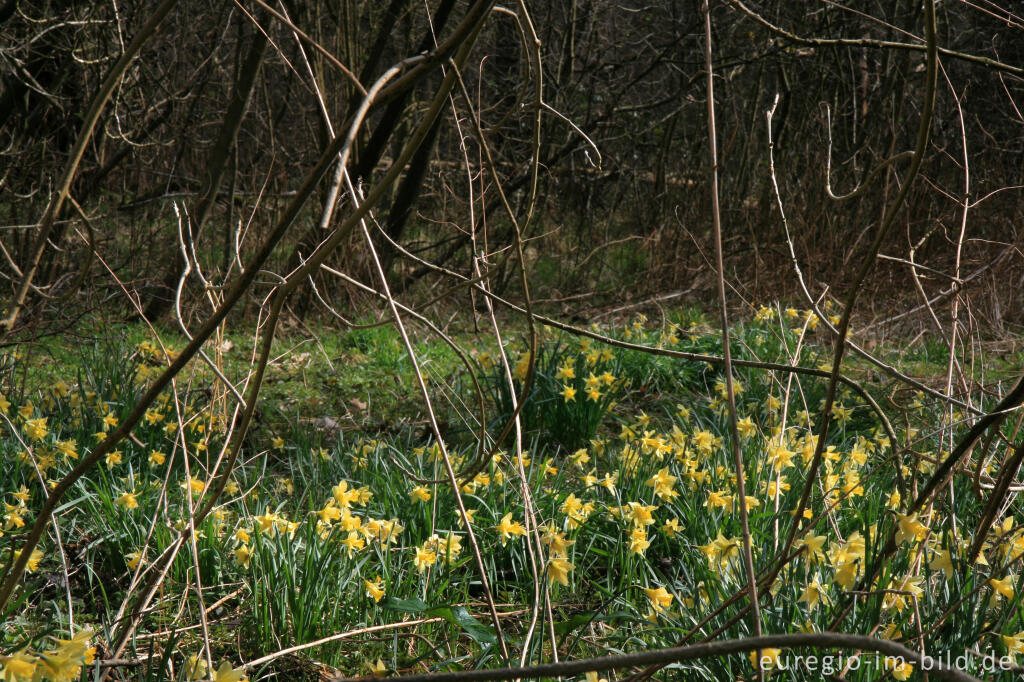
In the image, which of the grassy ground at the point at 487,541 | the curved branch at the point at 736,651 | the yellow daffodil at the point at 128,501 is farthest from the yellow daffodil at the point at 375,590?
the curved branch at the point at 736,651

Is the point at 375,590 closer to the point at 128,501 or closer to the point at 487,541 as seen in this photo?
the point at 487,541

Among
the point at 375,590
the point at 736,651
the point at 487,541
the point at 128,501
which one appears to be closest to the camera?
the point at 736,651

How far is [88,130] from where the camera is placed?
1136 millimetres

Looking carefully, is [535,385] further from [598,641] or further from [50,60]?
[50,60]

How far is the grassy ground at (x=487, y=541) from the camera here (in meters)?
1.89

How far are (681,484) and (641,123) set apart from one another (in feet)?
24.1

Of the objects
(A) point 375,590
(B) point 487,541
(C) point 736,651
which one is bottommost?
(B) point 487,541

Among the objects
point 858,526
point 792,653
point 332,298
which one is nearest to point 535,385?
point 858,526

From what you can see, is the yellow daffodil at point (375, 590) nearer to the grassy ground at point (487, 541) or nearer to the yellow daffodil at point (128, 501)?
the grassy ground at point (487, 541)

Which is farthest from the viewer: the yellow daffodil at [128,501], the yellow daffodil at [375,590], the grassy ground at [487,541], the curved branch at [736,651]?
the yellow daffodil at [128,501]

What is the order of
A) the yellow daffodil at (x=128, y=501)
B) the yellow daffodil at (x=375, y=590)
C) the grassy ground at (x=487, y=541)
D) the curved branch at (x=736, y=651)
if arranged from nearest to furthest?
1. the curved branch at (x=736, y=651)
2. the grassy ground at (x=487, y=541)
3. the yellow daffodil at (x=375, y=590)
4. the yellow daffodil at (x=128, y=501)

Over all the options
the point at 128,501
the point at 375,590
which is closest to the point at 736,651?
the point at 375,590

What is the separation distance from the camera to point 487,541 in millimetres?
2832

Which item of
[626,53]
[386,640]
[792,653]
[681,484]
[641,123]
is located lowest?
[386,640]
